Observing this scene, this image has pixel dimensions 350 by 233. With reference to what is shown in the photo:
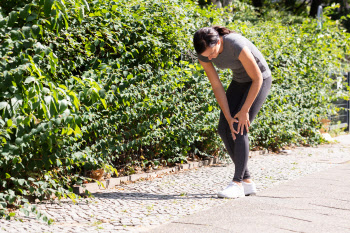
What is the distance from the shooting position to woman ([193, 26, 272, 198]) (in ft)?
13.8

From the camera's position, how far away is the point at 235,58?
429cm

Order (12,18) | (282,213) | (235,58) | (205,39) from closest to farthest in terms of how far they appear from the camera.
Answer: (12,18) → (282,213) → (205,39) → (235,58)

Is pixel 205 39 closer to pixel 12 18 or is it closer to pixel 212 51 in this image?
pixel 212 51

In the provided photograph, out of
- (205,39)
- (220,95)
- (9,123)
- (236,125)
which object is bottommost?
(9,123)

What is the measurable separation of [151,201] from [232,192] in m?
0.80

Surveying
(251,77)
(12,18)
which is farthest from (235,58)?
(12,18)

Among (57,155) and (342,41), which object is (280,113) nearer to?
(342,41)

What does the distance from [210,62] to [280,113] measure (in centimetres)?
386

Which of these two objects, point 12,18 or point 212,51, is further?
point 212,51

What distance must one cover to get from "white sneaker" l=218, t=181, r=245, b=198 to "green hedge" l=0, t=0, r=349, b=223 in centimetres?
128

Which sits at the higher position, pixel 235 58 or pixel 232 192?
pixel 235 58

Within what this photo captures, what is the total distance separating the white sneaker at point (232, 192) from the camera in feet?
14.5

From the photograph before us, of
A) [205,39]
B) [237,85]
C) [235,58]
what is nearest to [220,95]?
[237,85]

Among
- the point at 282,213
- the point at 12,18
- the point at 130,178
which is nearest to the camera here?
the point at 12,18
